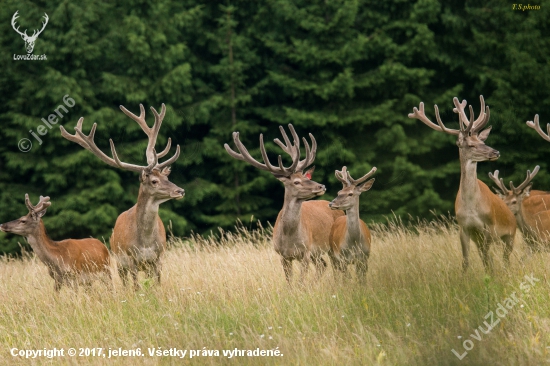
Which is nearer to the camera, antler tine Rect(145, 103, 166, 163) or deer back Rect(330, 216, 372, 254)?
deer back Rect(330, 216, 372, 254)

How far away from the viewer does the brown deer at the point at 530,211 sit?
805 cm

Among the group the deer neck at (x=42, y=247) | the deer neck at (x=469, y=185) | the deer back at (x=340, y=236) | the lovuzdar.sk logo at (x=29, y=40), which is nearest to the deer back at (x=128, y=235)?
the deer neck at (x=42, y=247)

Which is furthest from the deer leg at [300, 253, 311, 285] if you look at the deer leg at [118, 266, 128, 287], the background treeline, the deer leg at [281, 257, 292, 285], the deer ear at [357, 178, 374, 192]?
the background treeline

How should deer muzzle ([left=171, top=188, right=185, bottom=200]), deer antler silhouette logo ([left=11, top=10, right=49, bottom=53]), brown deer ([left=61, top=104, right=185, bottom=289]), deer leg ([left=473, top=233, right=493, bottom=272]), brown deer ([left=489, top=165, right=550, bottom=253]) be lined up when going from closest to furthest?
deer muzzle ([left=171, top=188, right=185, bottom=200])
deer leg ([left=473, top=233, right=493, bottom=272])
brown deer ([left=61, top=104, right=185, bottom=289])
brown deer ([left=489, top=165, right=550, bottom=253])
deer antler silhouette logo ([left=11, top=10, right=49, bottom=53])

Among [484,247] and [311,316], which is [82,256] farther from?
[484,247]

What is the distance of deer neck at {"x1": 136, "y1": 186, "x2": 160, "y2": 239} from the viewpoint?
7.22 m

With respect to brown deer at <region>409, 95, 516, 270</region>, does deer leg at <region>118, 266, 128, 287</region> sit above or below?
below

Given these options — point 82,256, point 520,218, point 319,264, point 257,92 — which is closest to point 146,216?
point 82,256

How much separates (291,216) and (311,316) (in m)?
1.50

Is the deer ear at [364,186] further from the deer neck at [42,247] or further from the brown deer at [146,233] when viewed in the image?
the deer neck at [42,247]

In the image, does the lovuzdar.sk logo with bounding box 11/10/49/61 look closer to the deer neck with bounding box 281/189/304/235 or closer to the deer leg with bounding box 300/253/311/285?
the deer neck with bounding box 281/189/304/235

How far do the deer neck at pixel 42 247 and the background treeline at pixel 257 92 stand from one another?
5.27 meters

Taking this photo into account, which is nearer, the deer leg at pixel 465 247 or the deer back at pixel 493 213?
the deer leg at pixel 465 247

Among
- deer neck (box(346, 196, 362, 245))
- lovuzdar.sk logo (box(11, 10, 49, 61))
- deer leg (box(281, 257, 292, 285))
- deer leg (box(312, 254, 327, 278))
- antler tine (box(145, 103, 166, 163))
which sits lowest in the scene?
deer leg (box(312, 254, 327, 278))
